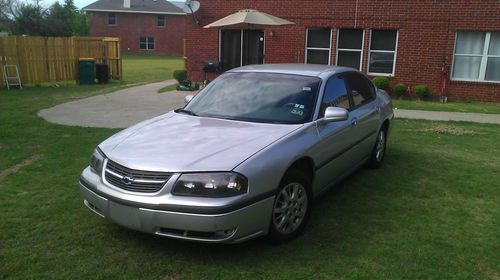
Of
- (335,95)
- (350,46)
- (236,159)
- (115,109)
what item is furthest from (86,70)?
(236,159)

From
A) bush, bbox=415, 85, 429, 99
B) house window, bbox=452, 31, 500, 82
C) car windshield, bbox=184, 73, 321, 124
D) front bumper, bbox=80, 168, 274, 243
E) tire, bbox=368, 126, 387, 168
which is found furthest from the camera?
bush, bbox=415, 85, 429, 99

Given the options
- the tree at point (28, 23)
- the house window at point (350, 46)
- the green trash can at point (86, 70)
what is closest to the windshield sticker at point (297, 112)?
the house window at point (350, 46)

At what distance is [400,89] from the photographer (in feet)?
48.8

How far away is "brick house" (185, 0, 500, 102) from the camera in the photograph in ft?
47.1

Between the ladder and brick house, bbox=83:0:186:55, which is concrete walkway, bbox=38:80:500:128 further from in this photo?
brick house, bbox=83:0:186:55

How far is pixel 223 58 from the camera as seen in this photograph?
17.2m

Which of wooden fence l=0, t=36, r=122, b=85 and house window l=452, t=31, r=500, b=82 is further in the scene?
wooden fence l=0, t=36, r=122, b=85

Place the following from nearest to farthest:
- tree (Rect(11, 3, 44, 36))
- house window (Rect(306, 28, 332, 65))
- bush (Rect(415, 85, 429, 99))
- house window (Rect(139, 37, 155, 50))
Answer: bush (Rect(415, 85, 429, 99)), house window (Rect(306, 28, 332, 65)), tree (Rect(11, 3, 44, 36)), house window (Rect(139, 37, 155, 50))

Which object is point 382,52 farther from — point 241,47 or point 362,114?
point 362,114

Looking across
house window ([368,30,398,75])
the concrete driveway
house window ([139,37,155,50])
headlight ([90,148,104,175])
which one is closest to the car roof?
headlight ([90,148,104,175])

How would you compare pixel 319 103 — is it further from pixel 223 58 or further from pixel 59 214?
pixel 223 58

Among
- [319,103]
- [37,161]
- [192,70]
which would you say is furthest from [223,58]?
[319,103]

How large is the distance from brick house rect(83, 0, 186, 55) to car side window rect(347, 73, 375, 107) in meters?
47.6

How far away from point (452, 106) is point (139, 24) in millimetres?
43595
